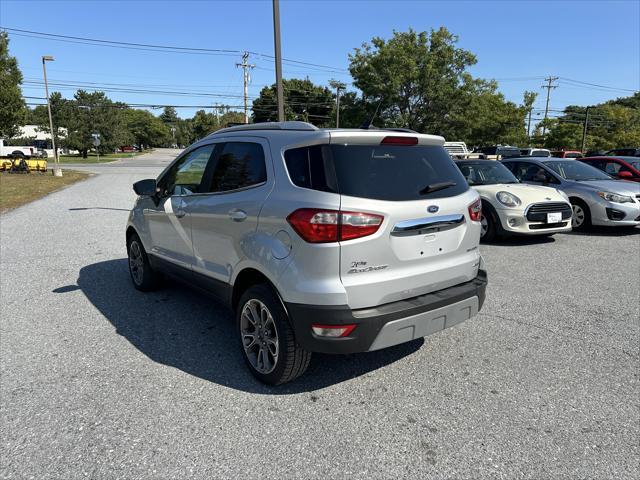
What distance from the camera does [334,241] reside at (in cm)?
260

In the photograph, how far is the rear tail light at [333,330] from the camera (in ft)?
8.71

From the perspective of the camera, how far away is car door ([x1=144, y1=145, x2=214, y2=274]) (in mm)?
3992

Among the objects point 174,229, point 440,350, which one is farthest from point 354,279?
point 174,229

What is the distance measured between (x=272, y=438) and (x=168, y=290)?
3215mm

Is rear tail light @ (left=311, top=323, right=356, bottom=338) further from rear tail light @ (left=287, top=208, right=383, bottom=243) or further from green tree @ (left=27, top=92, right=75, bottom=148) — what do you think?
green tree @ (left=27, top=92, right=75, bottom=148)

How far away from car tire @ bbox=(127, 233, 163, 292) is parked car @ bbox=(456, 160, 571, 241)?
5.50m

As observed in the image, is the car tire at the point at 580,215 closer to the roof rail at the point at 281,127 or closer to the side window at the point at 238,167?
the roof rail at the point at 281,127

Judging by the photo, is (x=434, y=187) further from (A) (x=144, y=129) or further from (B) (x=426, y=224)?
(A) (x=144, y=129)

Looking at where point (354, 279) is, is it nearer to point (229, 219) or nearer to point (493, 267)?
point (229, 219)

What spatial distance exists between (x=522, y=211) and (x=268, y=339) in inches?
242

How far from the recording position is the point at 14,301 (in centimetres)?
499

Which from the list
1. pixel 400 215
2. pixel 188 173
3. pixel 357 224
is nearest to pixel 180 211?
pixel 188 173

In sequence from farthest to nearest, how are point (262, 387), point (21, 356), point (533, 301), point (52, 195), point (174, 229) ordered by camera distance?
point (52, 195), point (533, 301), point (174, 229), point (21, 356), point (262, 387)

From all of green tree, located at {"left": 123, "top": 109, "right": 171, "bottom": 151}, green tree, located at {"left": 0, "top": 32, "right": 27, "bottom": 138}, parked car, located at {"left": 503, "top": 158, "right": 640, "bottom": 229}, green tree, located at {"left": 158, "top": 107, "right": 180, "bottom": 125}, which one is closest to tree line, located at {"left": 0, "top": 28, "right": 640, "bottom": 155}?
green tree, located at {"left": 0, "top": 32, "right": 27, "bottom": 138}
